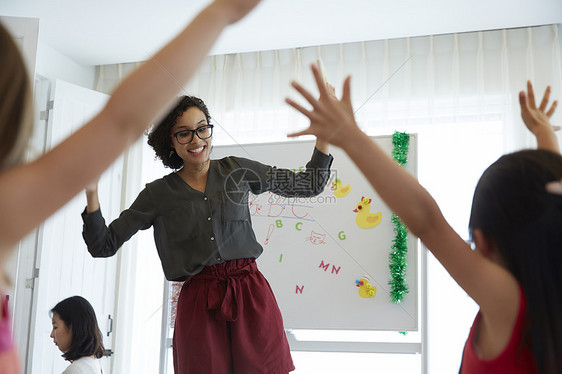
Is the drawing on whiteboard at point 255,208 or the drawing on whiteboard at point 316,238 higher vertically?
the drawing on whiteboard at point 255,208

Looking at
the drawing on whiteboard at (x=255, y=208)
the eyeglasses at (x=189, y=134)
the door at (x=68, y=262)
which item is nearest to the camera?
the eyeglasses at (x=189, y=134)

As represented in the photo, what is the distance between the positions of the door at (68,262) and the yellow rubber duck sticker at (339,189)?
131 centimetres

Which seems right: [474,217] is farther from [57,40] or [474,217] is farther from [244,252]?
[57,40]

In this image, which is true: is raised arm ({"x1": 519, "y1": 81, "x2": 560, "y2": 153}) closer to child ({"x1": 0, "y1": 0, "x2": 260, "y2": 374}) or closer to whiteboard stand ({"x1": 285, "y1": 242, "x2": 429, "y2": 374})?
child ({"x1": 0, "y1": 0, "x2": 260, "y2": 374})

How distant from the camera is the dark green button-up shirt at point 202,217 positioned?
5.13ft

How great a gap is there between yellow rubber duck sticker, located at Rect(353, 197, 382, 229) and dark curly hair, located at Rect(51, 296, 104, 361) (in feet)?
4.55

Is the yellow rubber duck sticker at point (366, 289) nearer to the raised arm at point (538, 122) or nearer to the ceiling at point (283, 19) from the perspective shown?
the ceiling at point (283, 19)

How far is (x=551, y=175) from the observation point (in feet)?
2.31

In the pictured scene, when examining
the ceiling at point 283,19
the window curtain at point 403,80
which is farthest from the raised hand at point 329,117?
the window curtain at point 403,80

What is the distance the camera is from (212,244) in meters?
1.57

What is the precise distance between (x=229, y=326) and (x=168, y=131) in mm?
629

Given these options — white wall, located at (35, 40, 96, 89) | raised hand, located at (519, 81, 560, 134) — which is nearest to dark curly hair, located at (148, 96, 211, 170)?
raised hand, located at (519, 81, 560, 134)

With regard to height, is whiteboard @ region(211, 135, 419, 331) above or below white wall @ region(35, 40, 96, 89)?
below

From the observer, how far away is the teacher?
1537 millimetres
